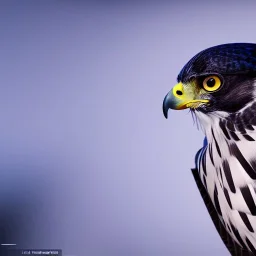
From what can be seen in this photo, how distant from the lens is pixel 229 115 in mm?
996

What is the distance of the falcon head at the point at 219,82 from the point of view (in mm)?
983

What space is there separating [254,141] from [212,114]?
0.11 meters

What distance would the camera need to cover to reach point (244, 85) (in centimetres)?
98

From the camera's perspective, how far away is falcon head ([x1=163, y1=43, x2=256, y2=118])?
983 mm

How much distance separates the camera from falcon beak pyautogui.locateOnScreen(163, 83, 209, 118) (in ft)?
3.34

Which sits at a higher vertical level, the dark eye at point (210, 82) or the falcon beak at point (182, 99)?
the dark eye at point (210, 82)

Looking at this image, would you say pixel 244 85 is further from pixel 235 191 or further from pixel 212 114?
pixel 235 191

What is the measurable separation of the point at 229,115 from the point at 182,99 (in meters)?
0.11

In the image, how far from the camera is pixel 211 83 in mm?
1000

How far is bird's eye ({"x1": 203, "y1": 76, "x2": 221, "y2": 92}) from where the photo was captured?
100 centimetres

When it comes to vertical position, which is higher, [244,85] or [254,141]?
[244,85]

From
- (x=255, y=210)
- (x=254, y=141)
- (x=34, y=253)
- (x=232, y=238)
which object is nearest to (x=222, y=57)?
(x=254, y=141)

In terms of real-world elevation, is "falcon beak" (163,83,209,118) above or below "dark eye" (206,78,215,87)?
below

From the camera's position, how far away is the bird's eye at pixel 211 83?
3.27ft
